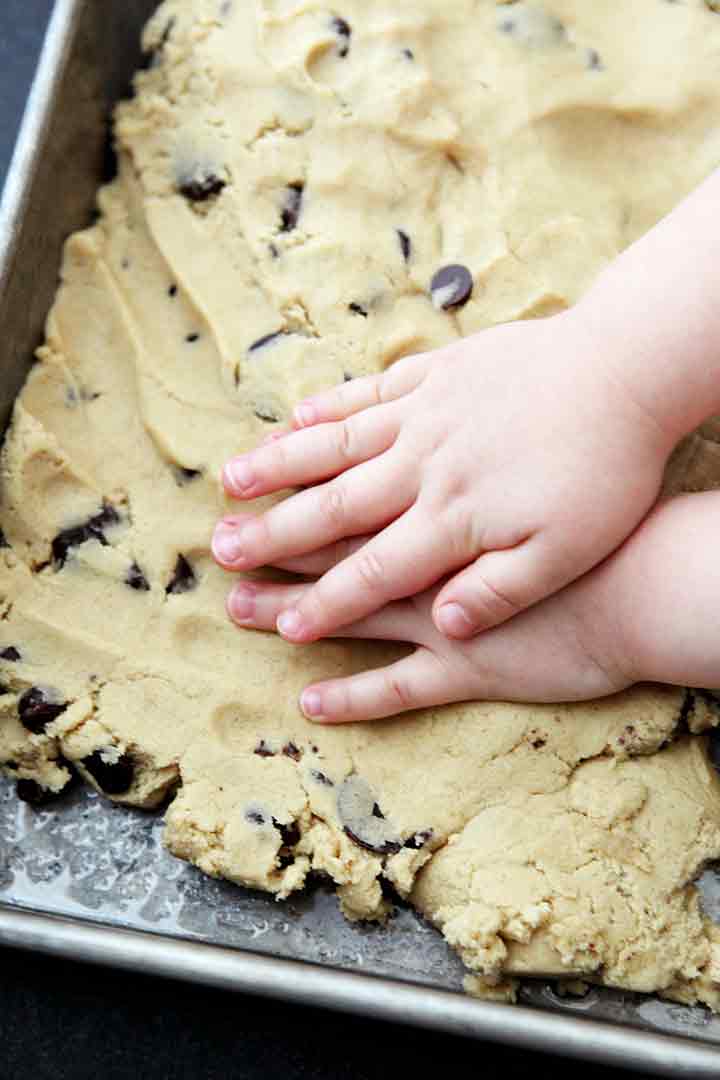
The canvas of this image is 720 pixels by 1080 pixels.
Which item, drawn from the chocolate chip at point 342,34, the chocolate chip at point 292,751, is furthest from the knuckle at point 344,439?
the chocolate chip at point 342,34

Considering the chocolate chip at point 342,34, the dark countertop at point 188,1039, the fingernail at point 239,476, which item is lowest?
the dark countertop at point 188,1039

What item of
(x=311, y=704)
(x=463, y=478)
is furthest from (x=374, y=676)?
(x=463, y=478)

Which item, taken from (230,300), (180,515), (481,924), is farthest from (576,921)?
(230,300)

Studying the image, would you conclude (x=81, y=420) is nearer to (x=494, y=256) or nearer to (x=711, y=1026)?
(x=494, y=256)

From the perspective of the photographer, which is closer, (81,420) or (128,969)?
(128,969)

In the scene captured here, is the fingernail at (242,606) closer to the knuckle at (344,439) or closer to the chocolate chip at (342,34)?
the knuckle at (344,439)

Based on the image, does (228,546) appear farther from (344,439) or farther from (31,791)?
(31,791)

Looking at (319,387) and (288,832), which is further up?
(319,387)
